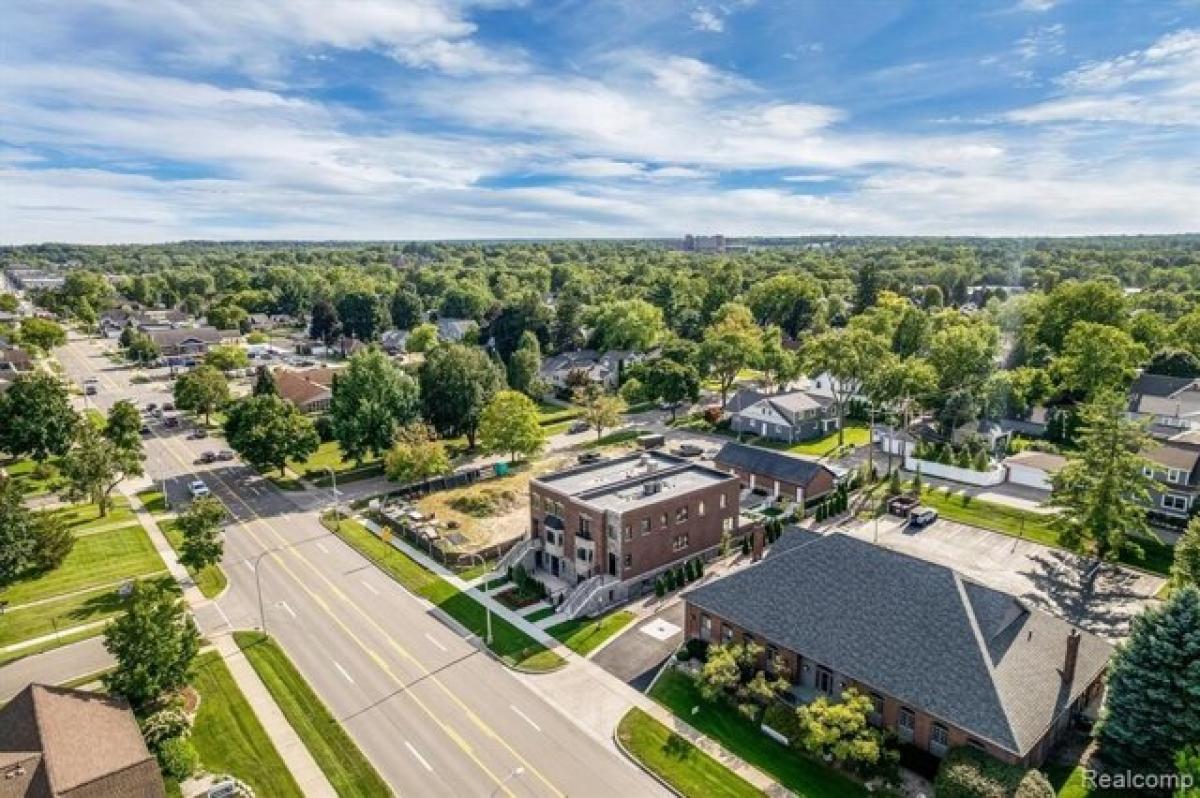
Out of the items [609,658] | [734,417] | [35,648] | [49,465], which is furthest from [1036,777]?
[49,465]

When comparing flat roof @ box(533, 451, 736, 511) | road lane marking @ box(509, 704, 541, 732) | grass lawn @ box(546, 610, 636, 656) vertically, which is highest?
flat roof @ box(533, 451, 736, 511)

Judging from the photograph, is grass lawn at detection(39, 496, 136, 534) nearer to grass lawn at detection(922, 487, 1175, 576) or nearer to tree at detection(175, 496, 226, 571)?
tree at detection(175, 496, 226, 571)

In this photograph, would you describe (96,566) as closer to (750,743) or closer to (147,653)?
(147,653)

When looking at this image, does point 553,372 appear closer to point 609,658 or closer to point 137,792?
point 609,658

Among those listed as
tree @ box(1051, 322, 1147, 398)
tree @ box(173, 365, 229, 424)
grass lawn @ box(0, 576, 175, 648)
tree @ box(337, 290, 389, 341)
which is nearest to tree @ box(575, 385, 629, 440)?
grass lawn @ box(0, 576, 175, 648)

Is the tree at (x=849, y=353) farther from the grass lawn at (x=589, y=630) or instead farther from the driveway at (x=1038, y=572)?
Answer: the grass lawn at (x=589, y=630)
